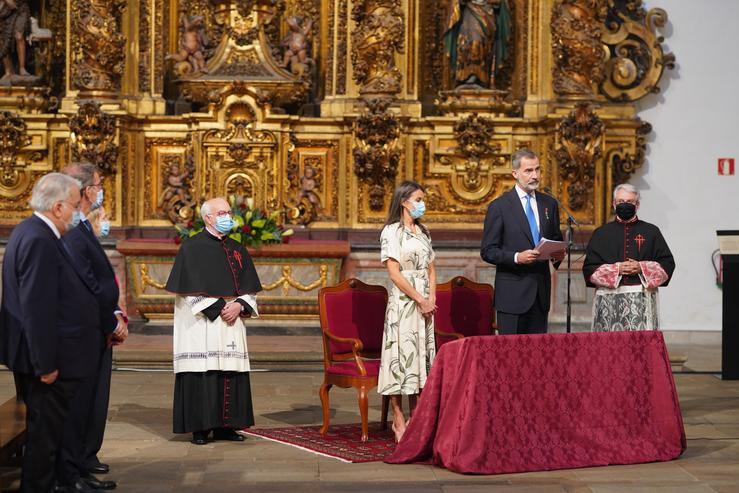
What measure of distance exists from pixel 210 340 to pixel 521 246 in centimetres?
209

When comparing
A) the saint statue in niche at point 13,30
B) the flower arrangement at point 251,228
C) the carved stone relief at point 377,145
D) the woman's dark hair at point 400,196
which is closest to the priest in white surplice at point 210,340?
the woman's dark hair at point 400,196

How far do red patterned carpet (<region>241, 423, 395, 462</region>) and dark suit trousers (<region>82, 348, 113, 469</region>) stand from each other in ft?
4.48

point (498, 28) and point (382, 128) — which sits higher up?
point (498, 28)

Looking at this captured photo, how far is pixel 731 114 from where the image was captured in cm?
1362

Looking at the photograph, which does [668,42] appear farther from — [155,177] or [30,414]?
[30,414]

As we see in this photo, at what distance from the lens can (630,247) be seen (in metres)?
8.54

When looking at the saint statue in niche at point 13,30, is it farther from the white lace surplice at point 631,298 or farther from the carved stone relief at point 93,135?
the white lace surplice at point 631,298

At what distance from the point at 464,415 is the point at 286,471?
1.07 m

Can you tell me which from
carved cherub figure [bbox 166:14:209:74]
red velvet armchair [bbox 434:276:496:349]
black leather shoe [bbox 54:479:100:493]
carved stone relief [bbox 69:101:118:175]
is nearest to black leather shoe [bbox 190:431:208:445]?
black leather shoe [bbox 54:479:100:493]

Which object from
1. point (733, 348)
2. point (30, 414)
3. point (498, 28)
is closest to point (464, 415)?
point (30, 414)

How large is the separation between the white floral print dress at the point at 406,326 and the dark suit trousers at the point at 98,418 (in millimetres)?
1743

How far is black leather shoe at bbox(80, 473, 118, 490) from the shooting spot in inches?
263

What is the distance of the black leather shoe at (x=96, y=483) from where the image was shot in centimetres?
669

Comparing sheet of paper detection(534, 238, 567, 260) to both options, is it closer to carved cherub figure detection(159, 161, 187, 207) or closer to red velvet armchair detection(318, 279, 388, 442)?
red velvet armchair detection(318, 279, 388, 442)
